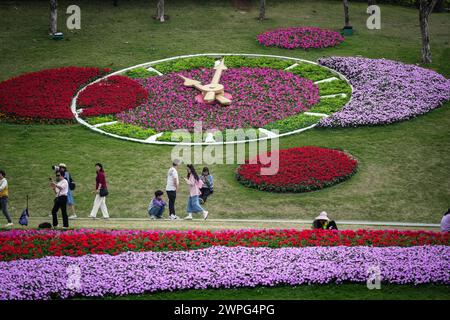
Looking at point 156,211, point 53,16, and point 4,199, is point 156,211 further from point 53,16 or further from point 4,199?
point 53,16

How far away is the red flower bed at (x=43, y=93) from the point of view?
30.8 meters

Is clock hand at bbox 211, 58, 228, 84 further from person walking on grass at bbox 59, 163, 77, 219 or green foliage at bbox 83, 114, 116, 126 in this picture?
person walking on grass at bbox 59, 163, 77, 219

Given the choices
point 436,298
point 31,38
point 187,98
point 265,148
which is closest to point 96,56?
point 31,38

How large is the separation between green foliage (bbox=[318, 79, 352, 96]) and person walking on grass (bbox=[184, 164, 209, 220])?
12.1m

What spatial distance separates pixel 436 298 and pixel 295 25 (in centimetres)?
2770

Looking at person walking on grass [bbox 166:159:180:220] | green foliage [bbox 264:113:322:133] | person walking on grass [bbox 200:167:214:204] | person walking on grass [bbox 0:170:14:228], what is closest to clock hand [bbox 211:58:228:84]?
green foliage [bbox 264:113:322:133]

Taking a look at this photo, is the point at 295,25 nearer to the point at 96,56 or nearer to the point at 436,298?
the point at 96,56

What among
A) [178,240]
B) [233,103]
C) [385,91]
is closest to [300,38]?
[385,91]

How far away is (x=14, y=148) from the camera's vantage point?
92.9 ft

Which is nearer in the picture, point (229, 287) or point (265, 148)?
point (229, 287)

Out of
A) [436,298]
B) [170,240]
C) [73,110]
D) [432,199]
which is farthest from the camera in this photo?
[73,110]

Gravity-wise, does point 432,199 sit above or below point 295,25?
below

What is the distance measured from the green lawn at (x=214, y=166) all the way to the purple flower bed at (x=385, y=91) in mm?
513

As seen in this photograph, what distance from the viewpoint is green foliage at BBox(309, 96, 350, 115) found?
3089 centimetres
